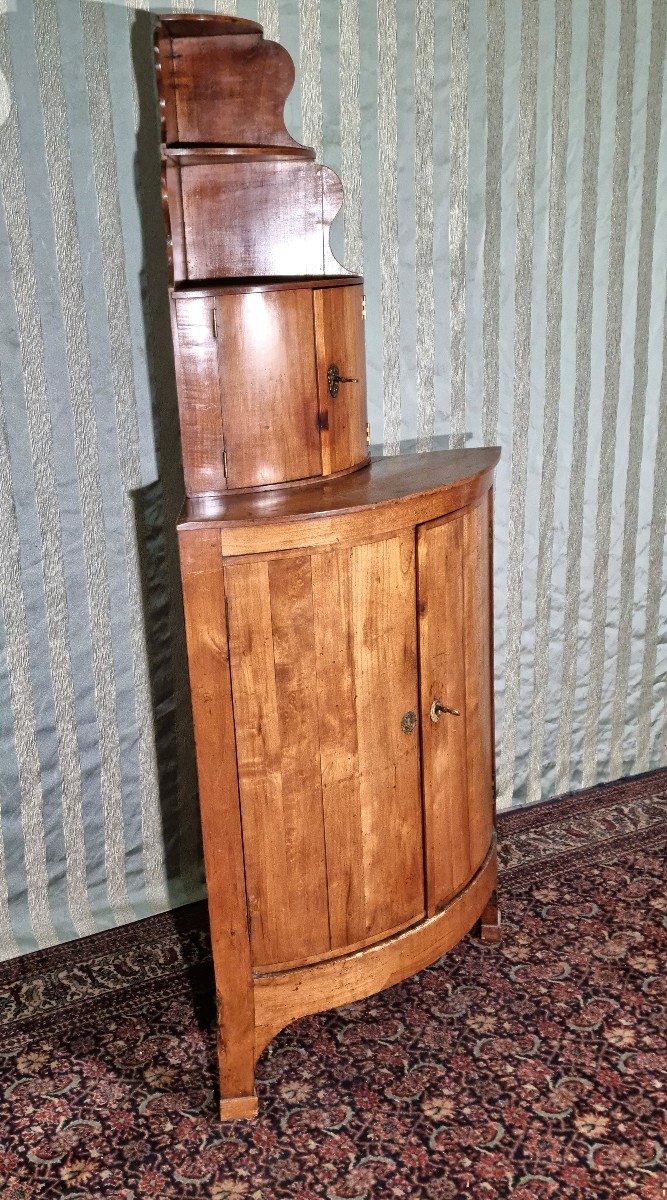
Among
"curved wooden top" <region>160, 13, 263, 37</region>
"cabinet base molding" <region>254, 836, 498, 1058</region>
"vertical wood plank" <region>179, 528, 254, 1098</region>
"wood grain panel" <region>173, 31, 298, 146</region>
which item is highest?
"curved wooden top" <region>160, 13, 263, 37</region>

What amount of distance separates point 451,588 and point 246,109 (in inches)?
38.1

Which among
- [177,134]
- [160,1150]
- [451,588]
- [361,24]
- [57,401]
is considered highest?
[361,24]

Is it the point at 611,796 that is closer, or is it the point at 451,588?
the point at 451,588

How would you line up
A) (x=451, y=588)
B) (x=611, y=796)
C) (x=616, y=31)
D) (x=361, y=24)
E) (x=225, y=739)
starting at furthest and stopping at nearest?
(x=611, y=796), (x=616, y=31), (x=361, y=24), (x=451, y=588), (x=225, y=739)

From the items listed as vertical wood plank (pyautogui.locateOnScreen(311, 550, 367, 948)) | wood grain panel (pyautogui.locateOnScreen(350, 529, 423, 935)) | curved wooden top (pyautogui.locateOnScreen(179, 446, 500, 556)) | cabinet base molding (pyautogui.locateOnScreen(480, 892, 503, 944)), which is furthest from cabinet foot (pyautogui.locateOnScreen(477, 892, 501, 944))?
curved wooden top (pyautogui.locateOnScreen(179, 446, 500, 556))

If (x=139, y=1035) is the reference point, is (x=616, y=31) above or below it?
above

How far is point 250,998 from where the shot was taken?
1.92m

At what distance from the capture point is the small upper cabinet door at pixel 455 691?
6.39 ft

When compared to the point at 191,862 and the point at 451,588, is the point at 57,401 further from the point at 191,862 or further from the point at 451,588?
the point at 191,862

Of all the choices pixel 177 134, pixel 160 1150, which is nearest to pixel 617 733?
pixel 160 1150

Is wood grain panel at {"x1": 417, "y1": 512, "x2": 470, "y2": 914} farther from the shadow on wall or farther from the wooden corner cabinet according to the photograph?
the shadow on wall

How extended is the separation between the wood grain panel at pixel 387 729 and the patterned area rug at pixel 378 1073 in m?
0.29

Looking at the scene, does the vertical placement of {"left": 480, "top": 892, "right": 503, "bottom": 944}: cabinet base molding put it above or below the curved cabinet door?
below

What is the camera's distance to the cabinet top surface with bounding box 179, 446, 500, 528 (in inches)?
68.2
